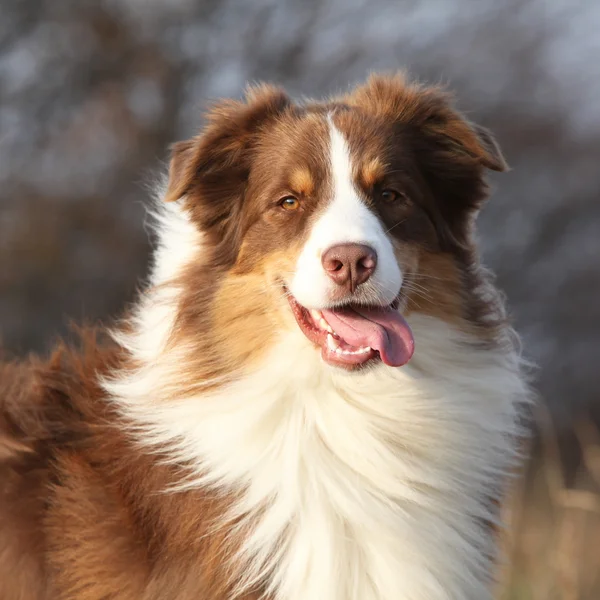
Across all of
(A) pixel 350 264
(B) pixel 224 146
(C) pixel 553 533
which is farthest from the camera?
(C) pixel 553 533

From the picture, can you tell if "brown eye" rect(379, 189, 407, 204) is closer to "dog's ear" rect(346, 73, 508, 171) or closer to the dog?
the dog

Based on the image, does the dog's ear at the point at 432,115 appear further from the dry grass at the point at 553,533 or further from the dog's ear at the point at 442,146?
the dry grass at the point at 553,533

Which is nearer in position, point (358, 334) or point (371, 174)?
point (358, 334)

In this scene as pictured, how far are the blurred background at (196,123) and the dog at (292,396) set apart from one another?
14487mm

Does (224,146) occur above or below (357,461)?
above

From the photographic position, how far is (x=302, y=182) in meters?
4.18

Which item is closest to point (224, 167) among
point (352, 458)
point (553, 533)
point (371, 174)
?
point (371, 174)

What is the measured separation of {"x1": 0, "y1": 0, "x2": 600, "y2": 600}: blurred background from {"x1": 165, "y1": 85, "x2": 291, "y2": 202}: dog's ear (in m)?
14.4

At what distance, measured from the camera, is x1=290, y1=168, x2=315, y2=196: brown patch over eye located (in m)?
4.18

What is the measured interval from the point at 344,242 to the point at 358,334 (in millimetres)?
432

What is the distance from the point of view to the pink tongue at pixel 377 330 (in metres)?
3.86

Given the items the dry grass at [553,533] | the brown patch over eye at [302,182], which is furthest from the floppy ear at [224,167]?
the dry grass at [553,533]

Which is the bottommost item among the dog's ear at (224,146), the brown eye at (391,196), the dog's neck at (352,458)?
the dog's neck at (352,458)

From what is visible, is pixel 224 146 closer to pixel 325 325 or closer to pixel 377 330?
pixel 325 325
